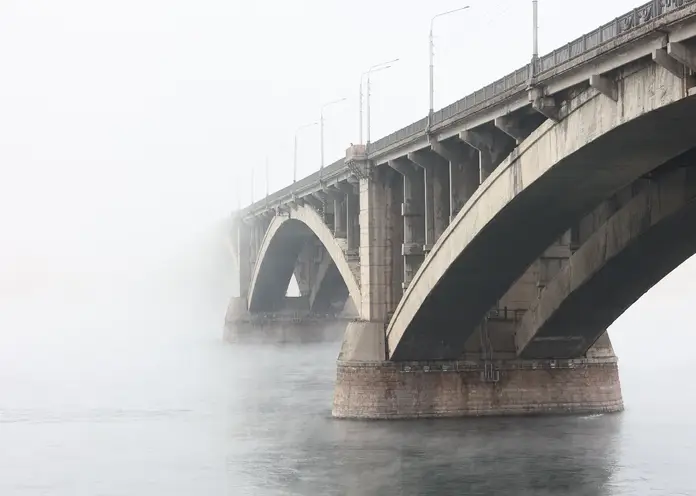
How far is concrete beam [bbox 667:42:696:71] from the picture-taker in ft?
73.8

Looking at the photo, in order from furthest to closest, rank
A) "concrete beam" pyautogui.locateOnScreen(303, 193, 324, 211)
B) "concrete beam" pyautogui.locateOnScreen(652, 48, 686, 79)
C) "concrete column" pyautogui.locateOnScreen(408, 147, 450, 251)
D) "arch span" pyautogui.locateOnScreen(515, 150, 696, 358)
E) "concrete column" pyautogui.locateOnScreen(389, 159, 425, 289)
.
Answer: "concrete beam" pyautogui.locateOnScreen(303, 193, 324, 211) < "concrete column" pyautogui.locateOnScreen(389, 159, 425, 289) < "concrete column" pyautogui.locateOnScreen(408, 147, 450, 251) < "arch span" pyautogui.locateOnScreen(515, 150, 696, 358) < "concrete beam" pyautogui.locateOnScreen(652, 48, 686, 79)

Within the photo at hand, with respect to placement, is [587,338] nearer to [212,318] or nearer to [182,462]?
[182,462]

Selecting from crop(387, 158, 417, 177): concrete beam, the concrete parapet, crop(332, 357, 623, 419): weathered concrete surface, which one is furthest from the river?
the concrete parapet

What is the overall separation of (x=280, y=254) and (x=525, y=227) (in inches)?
1953

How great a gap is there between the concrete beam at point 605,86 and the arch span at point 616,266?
21.7ft

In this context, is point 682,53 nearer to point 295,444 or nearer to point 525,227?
point 525,227

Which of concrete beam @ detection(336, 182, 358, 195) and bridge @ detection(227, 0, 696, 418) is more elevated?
concrete beam @ detection(336, 182, 358, 195)

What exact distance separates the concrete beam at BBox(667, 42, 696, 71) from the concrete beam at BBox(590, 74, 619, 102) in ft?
9.34

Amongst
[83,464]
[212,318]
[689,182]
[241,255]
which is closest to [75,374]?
[241,255]

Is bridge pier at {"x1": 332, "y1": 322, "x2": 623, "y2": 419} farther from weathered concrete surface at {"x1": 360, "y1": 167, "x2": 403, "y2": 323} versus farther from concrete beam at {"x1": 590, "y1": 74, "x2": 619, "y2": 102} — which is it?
concrete beam at {"x1": 590, "y1": 74, "x2": 619, "y2": 102}

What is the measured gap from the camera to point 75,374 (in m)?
74.2

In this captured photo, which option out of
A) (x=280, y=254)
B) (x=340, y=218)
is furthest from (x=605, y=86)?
(x=280, y=254)

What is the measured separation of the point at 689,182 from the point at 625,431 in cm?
1238

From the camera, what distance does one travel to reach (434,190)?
40.2 meters
